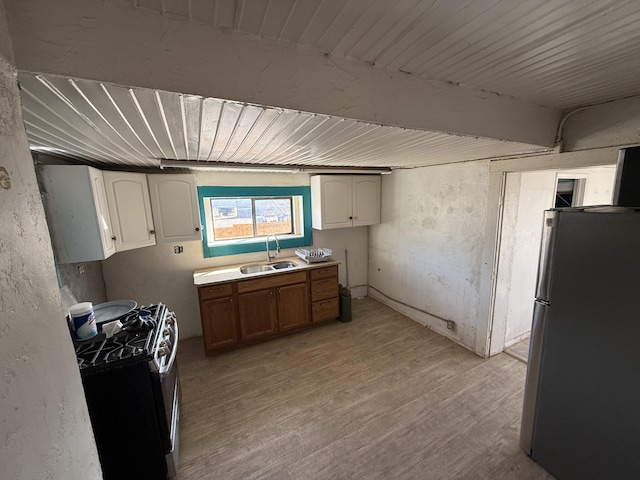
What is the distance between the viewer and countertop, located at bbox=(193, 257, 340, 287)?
2744 mm

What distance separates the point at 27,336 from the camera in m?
0.63

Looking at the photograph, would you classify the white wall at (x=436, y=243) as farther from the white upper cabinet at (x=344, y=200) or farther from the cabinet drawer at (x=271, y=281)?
the cabinet drawer at (x=271, y=281)

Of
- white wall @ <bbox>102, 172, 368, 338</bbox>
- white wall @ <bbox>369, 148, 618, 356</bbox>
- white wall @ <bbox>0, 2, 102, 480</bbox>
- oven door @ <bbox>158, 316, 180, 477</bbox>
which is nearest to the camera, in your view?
white wall @ <bbox>0, 2, 102, 480</bbox>

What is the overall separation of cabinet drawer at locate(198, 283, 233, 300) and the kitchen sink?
0.43m

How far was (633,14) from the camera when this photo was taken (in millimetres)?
798

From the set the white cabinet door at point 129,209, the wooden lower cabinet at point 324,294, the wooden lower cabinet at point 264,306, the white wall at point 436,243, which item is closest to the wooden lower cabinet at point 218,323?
the wooden lower cabinet at point 264,306

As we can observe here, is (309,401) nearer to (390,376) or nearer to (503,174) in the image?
(390,376)

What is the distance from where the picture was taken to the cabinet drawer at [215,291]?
2.65m

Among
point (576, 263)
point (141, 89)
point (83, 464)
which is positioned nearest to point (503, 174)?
point (576, 263)

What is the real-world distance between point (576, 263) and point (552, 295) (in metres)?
0.23

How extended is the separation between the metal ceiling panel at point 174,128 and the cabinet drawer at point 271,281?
1.43 meters

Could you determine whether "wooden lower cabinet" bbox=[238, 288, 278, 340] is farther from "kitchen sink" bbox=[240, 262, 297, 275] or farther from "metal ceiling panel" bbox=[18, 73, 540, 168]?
"metal ceiling panel" bbox=[18, 73, 540, 168]

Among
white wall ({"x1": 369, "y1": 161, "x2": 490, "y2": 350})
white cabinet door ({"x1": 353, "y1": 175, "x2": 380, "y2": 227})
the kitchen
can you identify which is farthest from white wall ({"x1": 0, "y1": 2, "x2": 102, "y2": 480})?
white cabinet door ({"x1": 353, "y1": 175, "x2": 380, "y2": 227})

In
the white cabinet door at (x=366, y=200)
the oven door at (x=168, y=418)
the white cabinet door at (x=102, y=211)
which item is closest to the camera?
the oven door at (x=168, y=418)
